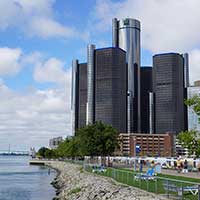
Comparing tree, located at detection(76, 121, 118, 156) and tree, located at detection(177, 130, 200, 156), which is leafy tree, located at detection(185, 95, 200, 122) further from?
tree, located at detection(76, 121, 118, 156)

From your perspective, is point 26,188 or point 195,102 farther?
point 26,188

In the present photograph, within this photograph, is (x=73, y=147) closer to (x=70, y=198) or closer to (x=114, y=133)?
(x=114, y=133)

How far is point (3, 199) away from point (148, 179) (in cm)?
1908

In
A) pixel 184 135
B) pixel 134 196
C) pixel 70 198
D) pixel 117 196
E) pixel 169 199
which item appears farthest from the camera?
pixel 70 198

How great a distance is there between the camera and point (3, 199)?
43000 millimetres

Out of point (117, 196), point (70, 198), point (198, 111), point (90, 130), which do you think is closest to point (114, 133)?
point (90, 130)

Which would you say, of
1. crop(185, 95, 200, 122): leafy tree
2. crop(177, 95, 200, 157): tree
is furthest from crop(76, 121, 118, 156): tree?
crop(177, 95, 200, 157): tree

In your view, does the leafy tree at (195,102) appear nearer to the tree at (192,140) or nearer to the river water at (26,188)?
the tree at (192,140)

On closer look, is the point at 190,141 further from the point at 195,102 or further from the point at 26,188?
the point at 26,188

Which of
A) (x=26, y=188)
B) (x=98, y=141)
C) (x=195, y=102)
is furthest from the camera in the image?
(x=98, y=141)

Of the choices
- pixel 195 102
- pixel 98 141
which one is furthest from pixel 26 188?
pixel 195 102

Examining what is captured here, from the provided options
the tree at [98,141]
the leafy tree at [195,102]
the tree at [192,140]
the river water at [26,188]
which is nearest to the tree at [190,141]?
the tree at [192,140]

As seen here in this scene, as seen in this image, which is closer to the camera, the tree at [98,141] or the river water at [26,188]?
the river water at [26,188]

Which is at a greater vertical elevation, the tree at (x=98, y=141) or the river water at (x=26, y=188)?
the tree at (x=98, y=141)
